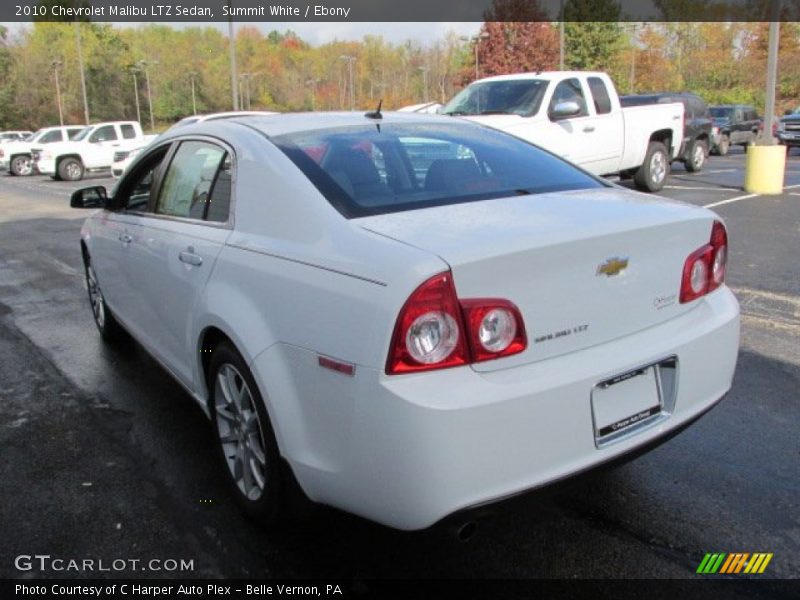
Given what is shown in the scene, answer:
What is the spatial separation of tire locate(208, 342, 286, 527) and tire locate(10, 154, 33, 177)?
3047cm

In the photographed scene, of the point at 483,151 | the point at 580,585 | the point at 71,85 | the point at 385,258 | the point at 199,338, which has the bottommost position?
the point at 580,585

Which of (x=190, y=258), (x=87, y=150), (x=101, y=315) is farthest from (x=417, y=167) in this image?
(x=87, y=150)

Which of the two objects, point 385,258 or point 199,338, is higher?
point 385,258

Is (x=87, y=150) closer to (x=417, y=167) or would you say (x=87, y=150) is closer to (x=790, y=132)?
(x=790, y=132)

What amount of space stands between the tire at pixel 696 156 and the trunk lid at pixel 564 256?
49.4ft

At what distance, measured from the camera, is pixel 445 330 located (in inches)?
85.2

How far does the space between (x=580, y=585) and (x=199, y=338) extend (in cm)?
175

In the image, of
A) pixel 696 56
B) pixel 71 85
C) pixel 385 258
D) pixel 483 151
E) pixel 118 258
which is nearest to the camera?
pixel 385 258

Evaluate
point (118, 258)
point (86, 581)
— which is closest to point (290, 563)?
point (86, 581)

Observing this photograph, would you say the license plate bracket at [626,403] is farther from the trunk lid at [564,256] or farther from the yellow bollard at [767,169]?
the yellow bollard at [767,169]

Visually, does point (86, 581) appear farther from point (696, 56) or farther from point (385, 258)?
point (696, 56)

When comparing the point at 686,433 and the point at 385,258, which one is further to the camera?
the point at 686,433

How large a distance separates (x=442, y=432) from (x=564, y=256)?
0.69 m

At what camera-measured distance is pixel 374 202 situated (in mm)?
2729
